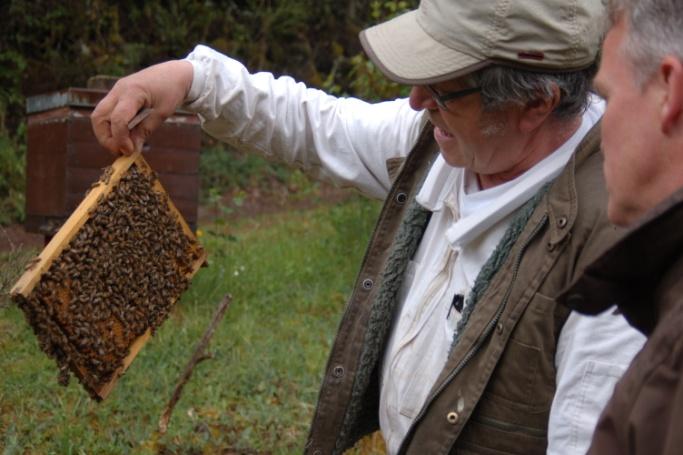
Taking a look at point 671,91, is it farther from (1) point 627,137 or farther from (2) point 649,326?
(2) point 649,326

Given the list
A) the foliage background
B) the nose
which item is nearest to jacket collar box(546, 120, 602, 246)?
the nose

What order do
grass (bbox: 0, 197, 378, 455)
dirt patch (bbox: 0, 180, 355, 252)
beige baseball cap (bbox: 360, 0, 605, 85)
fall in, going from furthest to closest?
1. dirt patch (bbox: 0, 180, 355, 252)
2. grass (bbox: 0, 197, 378, 455)
3. beige baseball cap (bbox: 360, 0, 605, 85)

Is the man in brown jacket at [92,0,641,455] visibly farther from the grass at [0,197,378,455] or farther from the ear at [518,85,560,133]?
the grass at [0,197,378,455]

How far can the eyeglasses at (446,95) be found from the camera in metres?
2.26

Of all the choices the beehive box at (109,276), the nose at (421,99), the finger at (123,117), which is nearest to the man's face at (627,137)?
the nose at (421,99)

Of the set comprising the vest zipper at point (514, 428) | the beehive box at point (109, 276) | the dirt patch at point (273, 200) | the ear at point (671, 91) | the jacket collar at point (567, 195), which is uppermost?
the ear at point (671, 91)

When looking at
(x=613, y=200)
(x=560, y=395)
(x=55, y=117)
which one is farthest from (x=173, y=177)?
(x=613, y=200)

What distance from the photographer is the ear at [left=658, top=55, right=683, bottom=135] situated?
1295mm

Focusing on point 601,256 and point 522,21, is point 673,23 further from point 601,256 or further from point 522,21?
point 522,21

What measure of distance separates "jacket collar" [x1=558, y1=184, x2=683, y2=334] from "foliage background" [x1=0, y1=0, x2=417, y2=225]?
7.97m

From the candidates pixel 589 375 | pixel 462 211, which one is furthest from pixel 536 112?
pixel 589 375

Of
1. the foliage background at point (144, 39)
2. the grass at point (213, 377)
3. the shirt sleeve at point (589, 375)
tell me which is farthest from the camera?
the foliage background at point (144, 39)

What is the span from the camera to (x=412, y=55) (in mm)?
2297

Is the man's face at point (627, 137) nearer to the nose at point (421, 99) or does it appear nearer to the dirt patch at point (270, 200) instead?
the nose at point (421, 99)
